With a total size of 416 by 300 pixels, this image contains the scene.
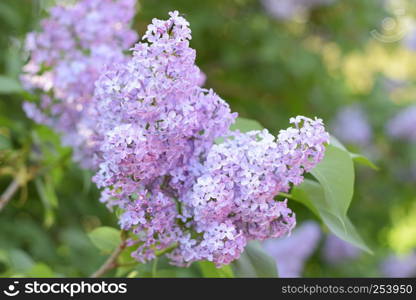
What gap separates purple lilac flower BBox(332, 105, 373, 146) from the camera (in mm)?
3266

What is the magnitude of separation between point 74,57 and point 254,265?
659mm

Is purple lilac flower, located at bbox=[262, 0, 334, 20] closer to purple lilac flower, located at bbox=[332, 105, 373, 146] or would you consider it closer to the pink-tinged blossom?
purple lilac flower, located at bbox=[332, 105, 373, 146]

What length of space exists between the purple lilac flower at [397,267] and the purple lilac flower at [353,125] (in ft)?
2.20

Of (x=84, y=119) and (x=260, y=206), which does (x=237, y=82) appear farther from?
(x=260, y=206)

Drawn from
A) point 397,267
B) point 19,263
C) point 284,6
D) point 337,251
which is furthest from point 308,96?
point 19,263

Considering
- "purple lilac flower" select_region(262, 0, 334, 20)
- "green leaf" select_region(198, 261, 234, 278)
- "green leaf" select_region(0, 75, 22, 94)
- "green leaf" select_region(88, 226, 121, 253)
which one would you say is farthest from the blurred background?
"green leaf" select_region(198, 261, 234, 278)

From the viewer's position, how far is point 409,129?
3180 mm

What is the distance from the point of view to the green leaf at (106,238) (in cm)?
109

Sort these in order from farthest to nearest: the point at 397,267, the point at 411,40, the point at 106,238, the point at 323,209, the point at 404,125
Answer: the point at 411,40
the point at 397,267
the point at 404,125
the point at 106,238
the point at 323,209

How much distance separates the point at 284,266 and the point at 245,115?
0.90 meters

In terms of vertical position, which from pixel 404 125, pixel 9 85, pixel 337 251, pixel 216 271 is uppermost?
pixel 404 125

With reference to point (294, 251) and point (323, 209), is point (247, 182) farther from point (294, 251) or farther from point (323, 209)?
point (294, 251)

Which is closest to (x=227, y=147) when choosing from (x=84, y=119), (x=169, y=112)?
(x=169, y=112)

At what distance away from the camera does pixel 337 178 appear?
95cm
